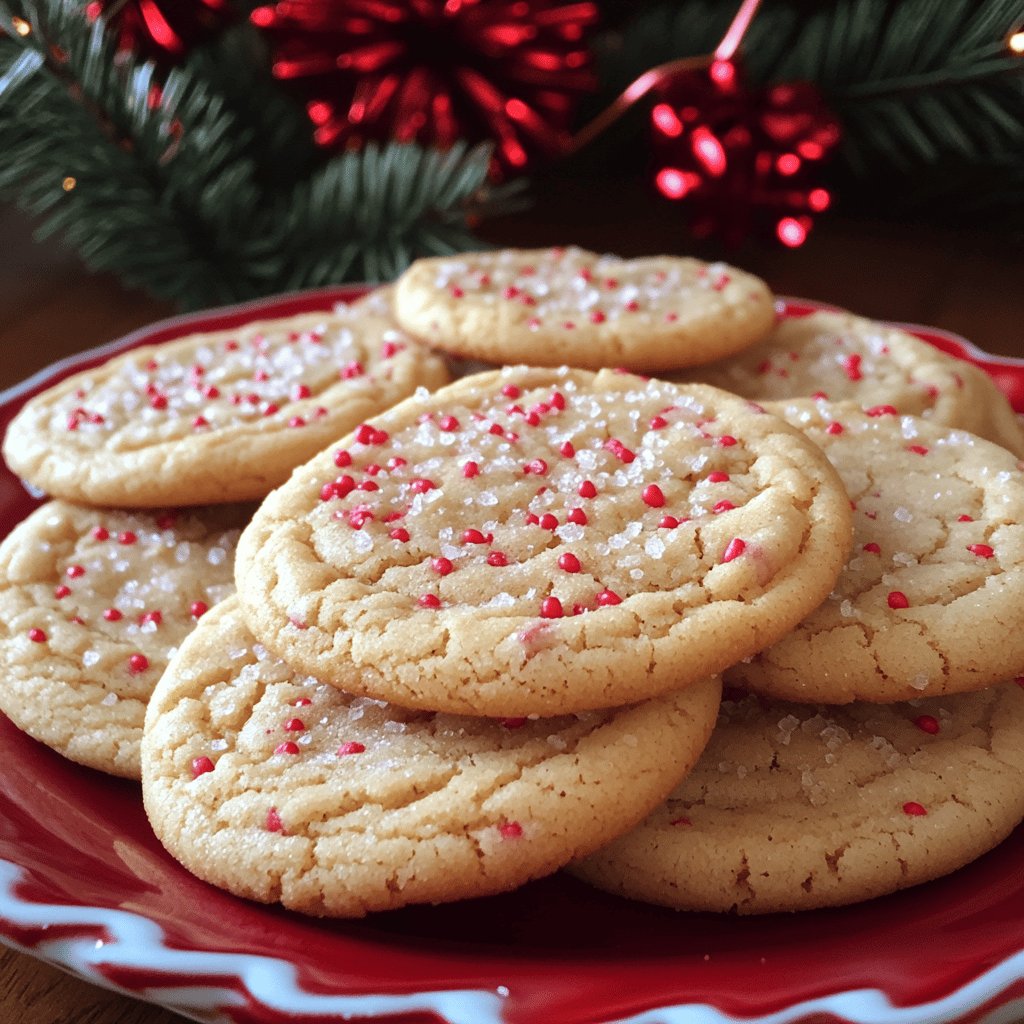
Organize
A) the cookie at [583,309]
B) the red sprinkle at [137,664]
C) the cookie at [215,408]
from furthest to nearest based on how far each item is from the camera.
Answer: the cookie at [583,309]
the cookie at [215,408]
the red sprinkle at [137,664]

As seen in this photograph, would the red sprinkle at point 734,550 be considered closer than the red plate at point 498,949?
No

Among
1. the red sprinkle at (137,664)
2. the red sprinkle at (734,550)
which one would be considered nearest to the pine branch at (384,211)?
the red sprinkle at (137,664)

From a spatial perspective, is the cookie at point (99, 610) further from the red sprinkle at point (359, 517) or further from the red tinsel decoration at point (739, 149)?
the red tinsel decoration at point (739, 149)

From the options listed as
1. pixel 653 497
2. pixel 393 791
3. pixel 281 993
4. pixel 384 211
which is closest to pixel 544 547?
pixel 653 497

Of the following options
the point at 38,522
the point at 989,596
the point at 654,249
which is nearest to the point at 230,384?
the point at 38,522

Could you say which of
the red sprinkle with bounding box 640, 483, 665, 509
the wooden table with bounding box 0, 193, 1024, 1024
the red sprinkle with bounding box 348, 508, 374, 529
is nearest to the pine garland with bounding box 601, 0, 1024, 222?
the wooden table with bounding box 0, 193, 1024, 1024

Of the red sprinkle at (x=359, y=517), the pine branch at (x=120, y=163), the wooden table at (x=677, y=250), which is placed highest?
the pine branch at (x=120, y=163)

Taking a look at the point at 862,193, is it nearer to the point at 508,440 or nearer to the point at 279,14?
the point at 279,14

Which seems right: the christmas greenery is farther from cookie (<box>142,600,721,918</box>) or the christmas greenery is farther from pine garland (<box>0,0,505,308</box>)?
cookie (<box>142,600,721,918</box>)
